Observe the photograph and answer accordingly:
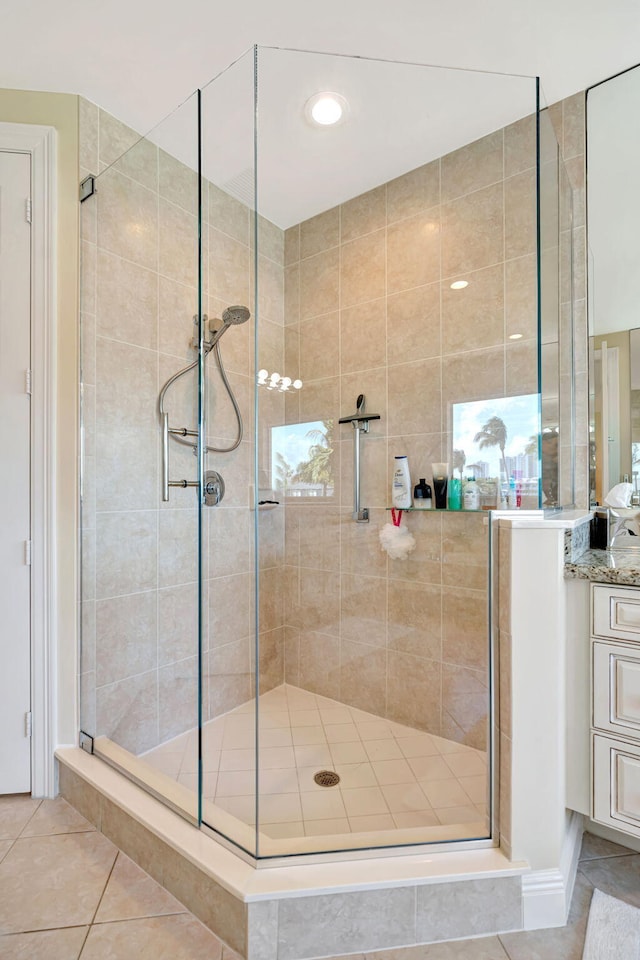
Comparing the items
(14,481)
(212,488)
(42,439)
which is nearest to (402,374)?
(212,488)

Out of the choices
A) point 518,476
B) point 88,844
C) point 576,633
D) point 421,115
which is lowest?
point 88,844

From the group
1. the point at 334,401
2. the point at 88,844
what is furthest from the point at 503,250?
the point at 88,844

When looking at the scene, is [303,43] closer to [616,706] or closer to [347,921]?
[616,706]

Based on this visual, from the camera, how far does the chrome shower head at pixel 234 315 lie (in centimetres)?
152

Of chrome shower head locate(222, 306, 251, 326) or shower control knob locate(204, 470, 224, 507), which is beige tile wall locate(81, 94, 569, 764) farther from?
shower control knob locate(204, 470, 224, 507)

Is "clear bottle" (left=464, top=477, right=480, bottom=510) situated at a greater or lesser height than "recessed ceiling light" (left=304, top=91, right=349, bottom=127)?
lesser

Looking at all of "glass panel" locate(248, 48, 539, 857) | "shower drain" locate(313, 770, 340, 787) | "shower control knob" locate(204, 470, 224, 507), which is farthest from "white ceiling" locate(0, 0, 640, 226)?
"shower drain" locate(313, 770, 340, 787)

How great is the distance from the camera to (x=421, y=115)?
5.54 feet

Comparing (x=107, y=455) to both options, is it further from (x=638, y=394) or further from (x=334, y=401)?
(x=638, y=394)

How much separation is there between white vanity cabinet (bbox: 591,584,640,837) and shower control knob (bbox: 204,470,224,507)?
110 centimetres

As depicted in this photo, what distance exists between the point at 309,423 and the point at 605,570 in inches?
43.0

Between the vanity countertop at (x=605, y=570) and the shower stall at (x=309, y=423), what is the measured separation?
0.20m

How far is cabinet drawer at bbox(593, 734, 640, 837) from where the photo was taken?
1185 millimetres

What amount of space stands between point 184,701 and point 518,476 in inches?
54.7
